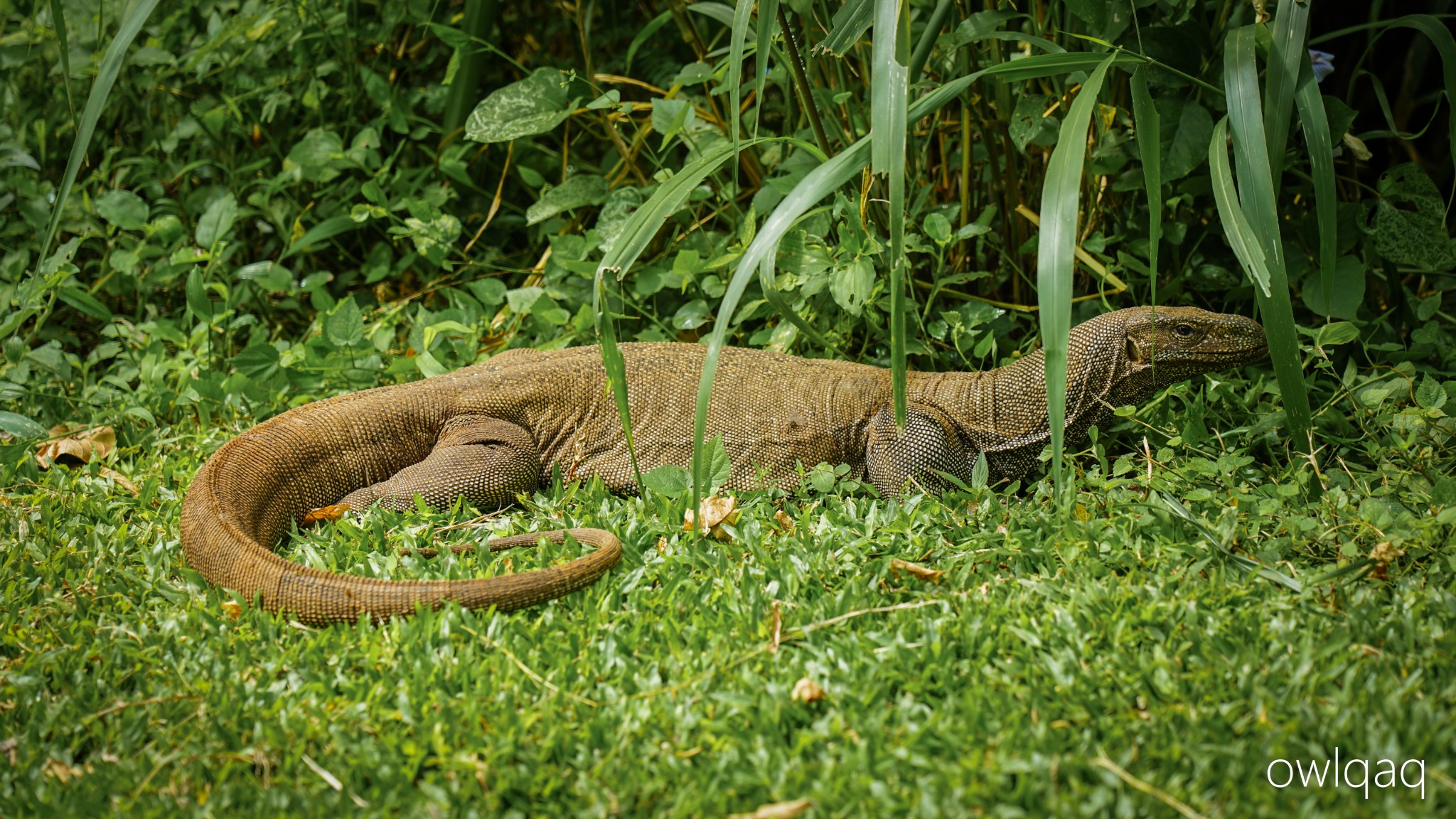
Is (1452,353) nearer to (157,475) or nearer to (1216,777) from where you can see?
(1216,777)

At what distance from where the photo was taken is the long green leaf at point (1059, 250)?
232cm

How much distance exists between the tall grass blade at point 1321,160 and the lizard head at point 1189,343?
0.51 m

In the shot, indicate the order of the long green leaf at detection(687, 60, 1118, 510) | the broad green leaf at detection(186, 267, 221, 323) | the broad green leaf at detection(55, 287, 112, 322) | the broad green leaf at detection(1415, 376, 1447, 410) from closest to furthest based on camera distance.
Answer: the long green leaf at detection(687, 60, 1118, 510) → the broad green leaf at detection(1415, 376, 1447, 410) → the broad green leaf at detection(186, 267, 221, 323) → the broad green leaf at detection(55, 287, 112, 322)

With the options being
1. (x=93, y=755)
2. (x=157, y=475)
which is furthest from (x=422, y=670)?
(x=157, y=475)

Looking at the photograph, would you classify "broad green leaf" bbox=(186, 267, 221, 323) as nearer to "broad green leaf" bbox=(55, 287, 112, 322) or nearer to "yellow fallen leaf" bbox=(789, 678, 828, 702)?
"broad green leaf" bbox=(55, 287, 112, 322)

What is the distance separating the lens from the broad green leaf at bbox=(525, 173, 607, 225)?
523cm

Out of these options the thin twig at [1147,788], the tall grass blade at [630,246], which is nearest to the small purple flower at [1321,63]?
the tall grass blade at [630,246]

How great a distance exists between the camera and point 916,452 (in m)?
3.75

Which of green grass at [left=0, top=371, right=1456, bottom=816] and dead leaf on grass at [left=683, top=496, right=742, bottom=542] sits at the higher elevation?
green grass at [left=0, top=371, right=1456, bottom=816]

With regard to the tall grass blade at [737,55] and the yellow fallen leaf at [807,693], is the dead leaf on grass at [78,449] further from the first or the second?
the yellow fallen leaf at [807,693]

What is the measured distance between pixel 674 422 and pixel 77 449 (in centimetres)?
247

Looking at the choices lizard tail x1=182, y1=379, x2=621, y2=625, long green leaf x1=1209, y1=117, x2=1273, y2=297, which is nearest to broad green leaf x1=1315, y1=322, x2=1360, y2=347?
long green leaf x1=1209, y1=117, x2=1273, y2=297

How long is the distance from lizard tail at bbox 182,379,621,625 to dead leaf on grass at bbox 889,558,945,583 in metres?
0.80

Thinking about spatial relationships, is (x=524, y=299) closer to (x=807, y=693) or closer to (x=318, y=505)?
(x=318, y=505)
